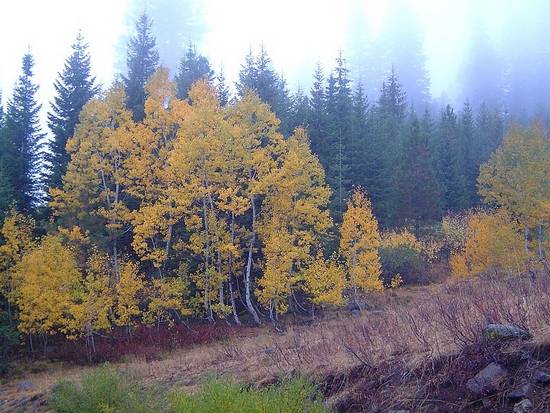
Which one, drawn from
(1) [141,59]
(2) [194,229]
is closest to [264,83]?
(1) [141,59]

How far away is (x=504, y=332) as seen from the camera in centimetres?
642

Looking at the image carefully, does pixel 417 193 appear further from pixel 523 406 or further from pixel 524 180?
pixel 523 406

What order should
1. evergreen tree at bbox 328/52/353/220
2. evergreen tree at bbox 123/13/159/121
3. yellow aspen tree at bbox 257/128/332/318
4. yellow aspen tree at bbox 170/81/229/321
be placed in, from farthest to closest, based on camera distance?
1. evergreen tree at bbox 123/13/159/121
2. evergreen tree at bbox 328/52/353/220
3. yellow aspen tree at bbox 170/81/229/321
4. yellow aspen tree at bbox 257/128/332/318

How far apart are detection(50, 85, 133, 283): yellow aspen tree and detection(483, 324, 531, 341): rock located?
66.5 feet

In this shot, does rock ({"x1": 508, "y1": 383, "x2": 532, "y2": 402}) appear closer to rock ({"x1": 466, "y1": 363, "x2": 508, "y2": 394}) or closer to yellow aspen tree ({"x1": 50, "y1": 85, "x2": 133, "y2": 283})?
rock ({"x1": 466, "y1": 363, "x2": 508, "y2": 394})

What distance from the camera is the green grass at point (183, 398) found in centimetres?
697

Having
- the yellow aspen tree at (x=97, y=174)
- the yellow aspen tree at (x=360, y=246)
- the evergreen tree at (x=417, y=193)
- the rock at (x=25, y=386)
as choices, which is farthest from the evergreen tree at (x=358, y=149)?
the rock at (x=25, y=386)

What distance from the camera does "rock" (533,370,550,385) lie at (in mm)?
5562

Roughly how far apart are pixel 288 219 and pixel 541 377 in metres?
19.5

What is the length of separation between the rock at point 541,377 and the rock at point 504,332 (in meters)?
0.66

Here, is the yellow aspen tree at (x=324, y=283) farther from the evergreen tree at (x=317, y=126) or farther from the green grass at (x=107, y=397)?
the evergreen tree at (x=317, y=126)

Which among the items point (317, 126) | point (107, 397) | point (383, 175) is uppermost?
point (317, 126)

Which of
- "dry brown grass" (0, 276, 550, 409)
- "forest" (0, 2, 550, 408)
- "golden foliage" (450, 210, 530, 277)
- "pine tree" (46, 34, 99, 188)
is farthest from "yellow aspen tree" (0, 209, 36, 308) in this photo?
"golden foliage" (450, 210, 530, 277)

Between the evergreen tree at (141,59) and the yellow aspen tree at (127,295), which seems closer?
the yellow aspen tree at (127,295)
